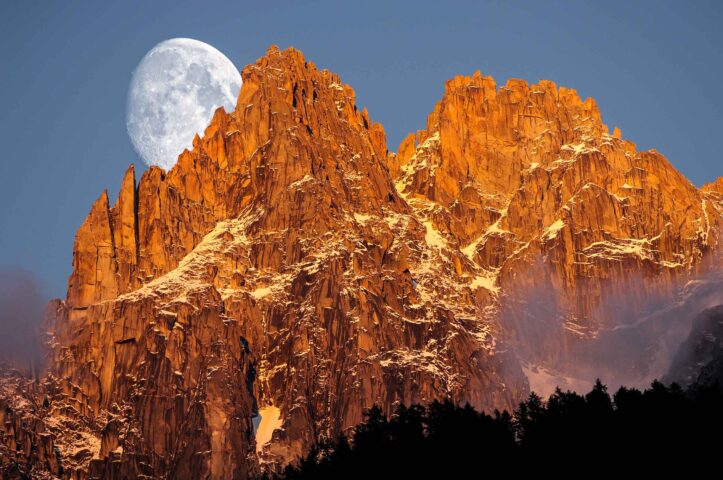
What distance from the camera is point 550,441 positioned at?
168 metres

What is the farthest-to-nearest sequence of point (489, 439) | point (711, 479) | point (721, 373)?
point (721, 373), point (489, 439), point (711, 479)

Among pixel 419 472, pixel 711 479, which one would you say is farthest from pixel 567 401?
pixel 711 479

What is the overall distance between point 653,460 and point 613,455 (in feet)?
13.1

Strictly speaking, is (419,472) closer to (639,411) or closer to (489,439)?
(489,439)

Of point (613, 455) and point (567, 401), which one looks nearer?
point (613, 455)

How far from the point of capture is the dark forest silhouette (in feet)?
526

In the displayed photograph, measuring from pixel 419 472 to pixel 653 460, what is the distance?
69.0 ft

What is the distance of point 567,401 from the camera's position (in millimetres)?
184750

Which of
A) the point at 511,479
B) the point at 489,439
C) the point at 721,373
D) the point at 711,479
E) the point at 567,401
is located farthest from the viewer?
the point at 721,373

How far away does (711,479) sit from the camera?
495 feet

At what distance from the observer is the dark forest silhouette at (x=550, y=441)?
160375 mm

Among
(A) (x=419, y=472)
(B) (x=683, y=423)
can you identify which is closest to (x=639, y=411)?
(B) (x=683, y=423)

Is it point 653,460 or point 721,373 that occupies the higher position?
point 721,373

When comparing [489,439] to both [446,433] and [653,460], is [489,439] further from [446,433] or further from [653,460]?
[653,460]
